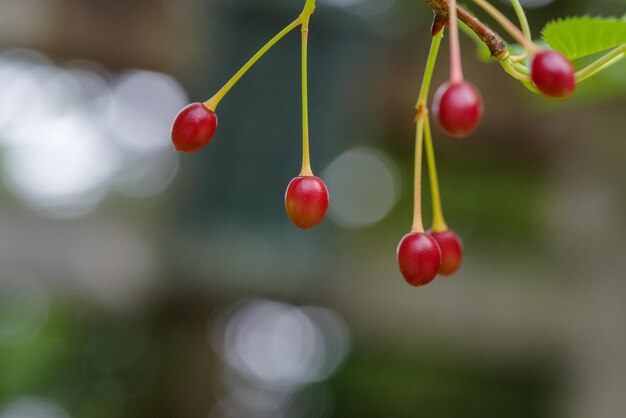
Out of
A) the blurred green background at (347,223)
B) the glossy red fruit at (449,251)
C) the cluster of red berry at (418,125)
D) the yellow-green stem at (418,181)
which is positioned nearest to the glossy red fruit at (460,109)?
the cluster of red berry at (418,125)

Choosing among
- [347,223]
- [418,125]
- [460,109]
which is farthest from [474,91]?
[347,223]

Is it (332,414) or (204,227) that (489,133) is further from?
(332,414)

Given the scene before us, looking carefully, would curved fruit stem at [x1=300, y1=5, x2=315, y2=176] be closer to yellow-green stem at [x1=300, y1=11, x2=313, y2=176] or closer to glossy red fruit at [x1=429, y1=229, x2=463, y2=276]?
yellow-green stem at [x1=300, y1=11, x2=313, y2=176]

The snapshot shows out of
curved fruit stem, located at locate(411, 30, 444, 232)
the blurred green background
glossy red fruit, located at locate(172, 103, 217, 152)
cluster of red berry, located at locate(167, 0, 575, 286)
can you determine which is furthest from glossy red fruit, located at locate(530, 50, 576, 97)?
the blurred green background

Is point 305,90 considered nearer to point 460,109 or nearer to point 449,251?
point 460,109

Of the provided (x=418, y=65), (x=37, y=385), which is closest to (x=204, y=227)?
(x=418, y=65)

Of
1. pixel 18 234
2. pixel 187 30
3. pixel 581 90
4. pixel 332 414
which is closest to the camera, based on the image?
pixel 581 90
